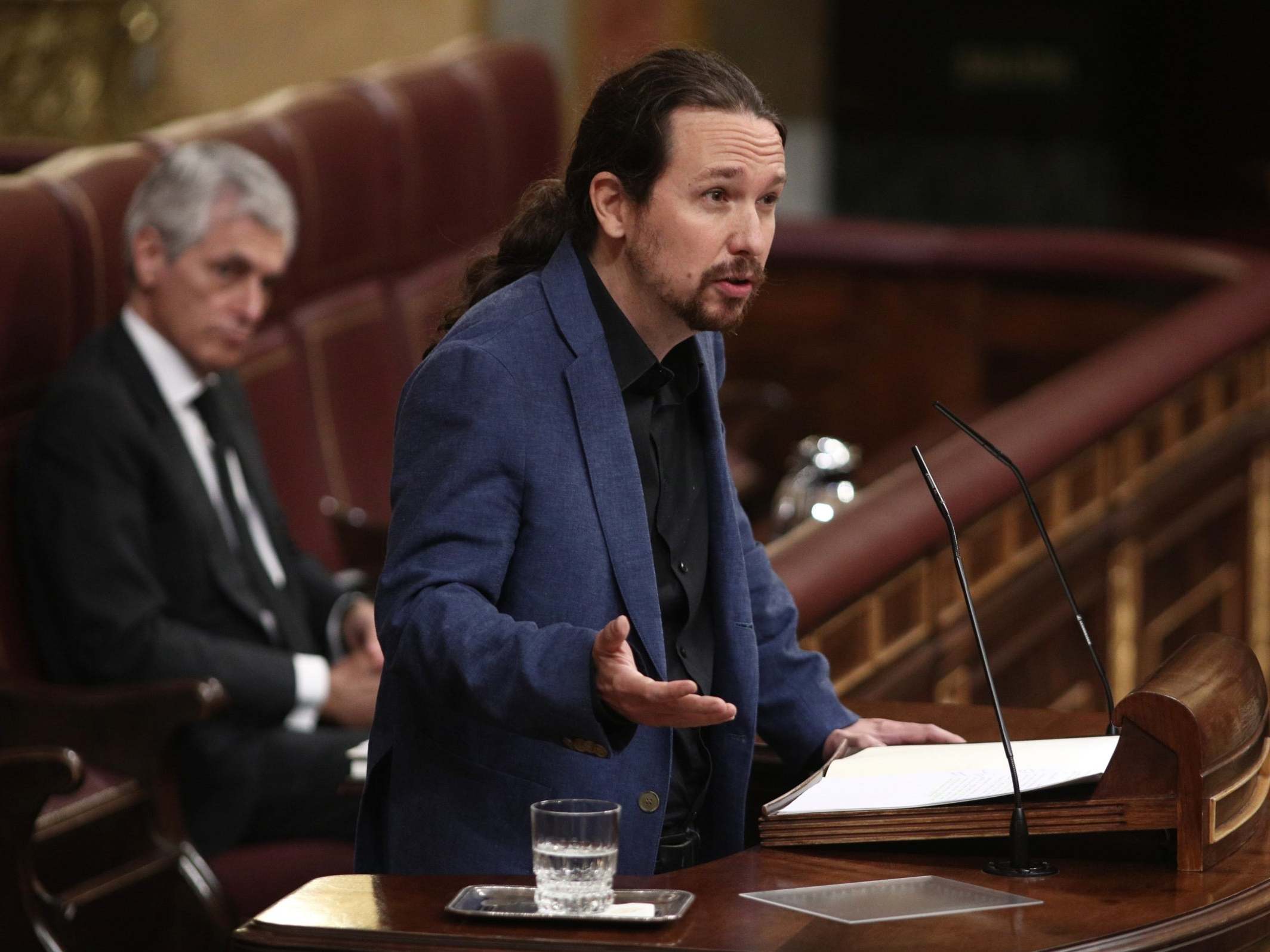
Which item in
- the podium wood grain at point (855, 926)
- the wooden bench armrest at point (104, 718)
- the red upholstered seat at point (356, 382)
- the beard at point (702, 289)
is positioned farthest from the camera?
the red upholstered seat at point (356, 382)

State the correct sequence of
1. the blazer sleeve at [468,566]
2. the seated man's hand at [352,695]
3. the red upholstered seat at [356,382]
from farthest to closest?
the red upholstered seat at [356,382], the seated man's hand at [352,695], the blazer sleeve at [468,566]

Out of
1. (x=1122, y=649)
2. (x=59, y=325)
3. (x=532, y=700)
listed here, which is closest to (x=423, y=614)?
(x=532, y=700)

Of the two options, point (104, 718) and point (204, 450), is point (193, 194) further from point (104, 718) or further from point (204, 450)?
point (104, 718)

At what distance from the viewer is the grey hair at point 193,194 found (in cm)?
322

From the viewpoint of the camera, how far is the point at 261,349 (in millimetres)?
4125

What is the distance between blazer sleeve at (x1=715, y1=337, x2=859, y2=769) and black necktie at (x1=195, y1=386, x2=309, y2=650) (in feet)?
4.74

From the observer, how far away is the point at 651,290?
1.75m

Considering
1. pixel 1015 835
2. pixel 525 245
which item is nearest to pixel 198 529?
pixel 525 245

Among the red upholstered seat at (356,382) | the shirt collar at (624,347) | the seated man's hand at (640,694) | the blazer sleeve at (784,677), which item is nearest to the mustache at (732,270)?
the shirt collar at (624,347)

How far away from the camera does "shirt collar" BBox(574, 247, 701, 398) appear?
1.78 metres

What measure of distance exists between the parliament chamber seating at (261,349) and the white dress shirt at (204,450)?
16cm

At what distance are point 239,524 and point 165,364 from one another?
0.30 meters

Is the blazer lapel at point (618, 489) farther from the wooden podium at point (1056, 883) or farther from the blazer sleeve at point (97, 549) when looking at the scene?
the blazer sleeve at point (97, 549)

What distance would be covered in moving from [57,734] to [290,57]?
4.59 m
